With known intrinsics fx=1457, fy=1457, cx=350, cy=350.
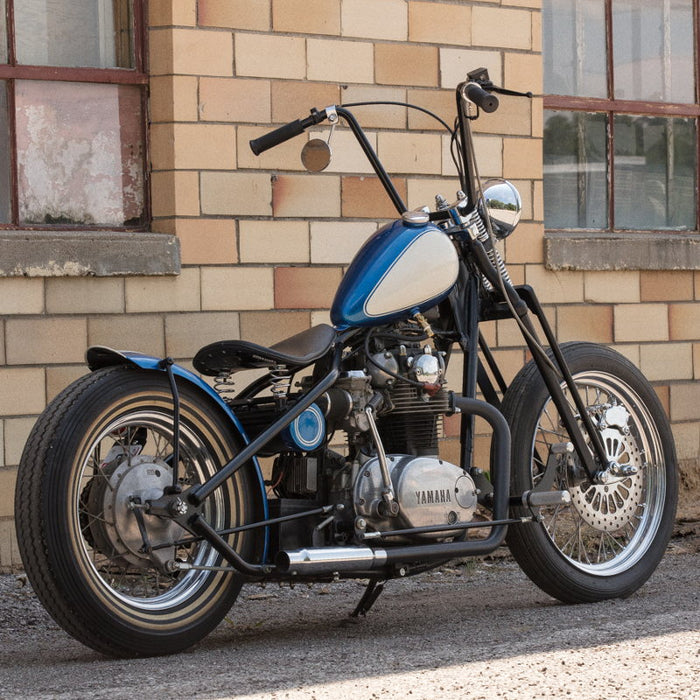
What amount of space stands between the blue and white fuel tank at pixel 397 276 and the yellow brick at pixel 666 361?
314cm

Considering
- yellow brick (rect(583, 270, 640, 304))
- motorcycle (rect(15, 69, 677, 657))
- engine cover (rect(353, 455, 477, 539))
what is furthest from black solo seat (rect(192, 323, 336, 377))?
yellow brick (rect(583, 270, 640, 304))

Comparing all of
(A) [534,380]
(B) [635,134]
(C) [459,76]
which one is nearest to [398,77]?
(C) [459,76]

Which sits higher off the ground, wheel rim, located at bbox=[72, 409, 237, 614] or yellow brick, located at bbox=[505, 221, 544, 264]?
yellow brick, located at bbox=[505, 221, 544, 264]

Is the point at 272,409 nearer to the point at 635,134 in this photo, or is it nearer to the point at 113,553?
the point at 113,553

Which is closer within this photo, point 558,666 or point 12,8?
point 558,666

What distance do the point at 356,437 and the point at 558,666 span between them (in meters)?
0.99

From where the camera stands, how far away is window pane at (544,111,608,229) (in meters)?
7.32

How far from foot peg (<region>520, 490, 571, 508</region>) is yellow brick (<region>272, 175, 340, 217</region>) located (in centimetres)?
217

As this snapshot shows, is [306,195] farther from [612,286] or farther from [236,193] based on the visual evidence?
[612,286]

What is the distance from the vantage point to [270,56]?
621 centimetres

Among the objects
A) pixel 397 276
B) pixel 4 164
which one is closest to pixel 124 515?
pixel 397 276

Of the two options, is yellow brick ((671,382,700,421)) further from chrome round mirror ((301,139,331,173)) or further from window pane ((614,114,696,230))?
chrome round mirror ((301,139,331,173))

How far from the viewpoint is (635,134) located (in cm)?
764

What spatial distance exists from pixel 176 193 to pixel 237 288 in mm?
474
